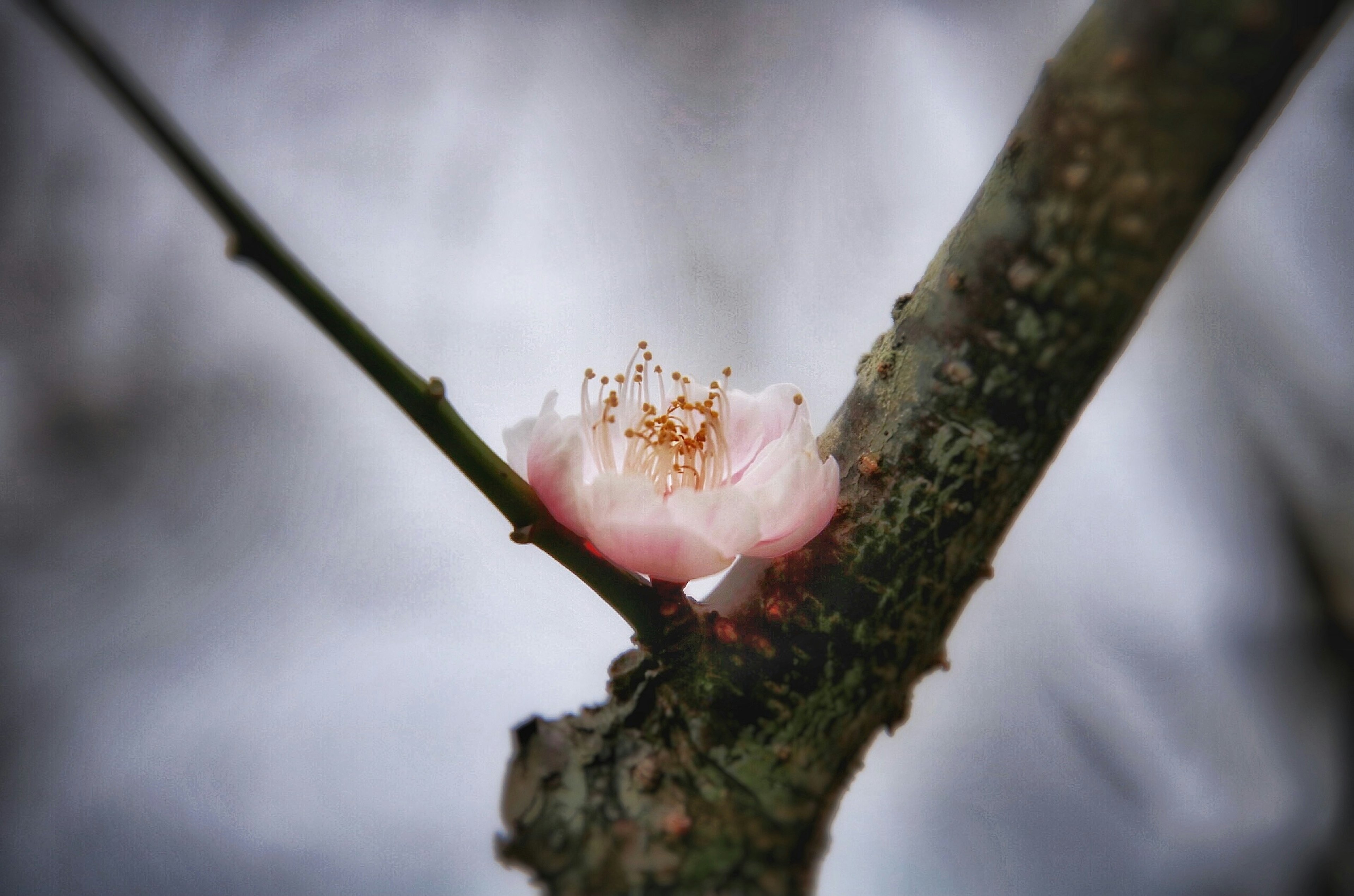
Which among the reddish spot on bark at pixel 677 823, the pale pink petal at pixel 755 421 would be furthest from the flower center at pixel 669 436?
the reddish spot on bark at pixel 677 823

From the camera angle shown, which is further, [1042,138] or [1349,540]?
[1349,540]

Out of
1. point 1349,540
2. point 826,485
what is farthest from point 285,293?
point 1349,540

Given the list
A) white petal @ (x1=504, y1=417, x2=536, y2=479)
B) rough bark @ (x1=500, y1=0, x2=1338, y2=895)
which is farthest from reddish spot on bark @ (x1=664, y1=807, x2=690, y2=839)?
white petal @ (x1=504, y1=417, x2=536, y2=479)

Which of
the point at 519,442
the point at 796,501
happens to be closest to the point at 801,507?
the point at 796,501

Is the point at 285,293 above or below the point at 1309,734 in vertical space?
above

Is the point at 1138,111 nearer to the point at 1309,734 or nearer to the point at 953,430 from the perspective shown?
the point at 953,430

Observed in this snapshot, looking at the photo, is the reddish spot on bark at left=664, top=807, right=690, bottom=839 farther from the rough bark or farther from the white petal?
the white petal
